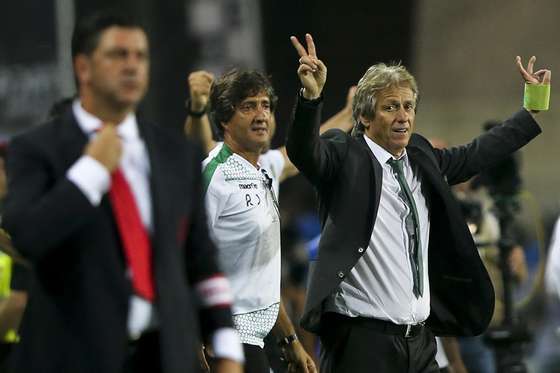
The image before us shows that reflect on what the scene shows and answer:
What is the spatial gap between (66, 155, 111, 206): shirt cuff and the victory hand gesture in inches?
74.1

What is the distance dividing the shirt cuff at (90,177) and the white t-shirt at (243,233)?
2369 mm

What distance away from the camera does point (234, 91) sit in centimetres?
682

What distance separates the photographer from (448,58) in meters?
19.5

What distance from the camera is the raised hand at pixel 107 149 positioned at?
4160 millimetres

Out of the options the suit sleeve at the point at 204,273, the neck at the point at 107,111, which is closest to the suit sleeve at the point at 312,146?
the suit sleeve at the point at 204,273

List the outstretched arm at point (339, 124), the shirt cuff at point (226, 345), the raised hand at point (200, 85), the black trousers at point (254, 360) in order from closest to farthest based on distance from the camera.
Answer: the shirt cuff at point (226, 345) < the black trousers at point (254, 360) < the raised hand at point (200, 85) < the outstretched arm at point (339, 124)

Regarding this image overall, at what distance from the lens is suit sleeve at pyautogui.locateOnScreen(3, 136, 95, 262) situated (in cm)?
413

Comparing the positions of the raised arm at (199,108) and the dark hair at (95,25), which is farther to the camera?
the raised arm at (199,108)

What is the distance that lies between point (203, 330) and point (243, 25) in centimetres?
1226

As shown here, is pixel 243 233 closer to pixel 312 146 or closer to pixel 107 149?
pixel 312 146

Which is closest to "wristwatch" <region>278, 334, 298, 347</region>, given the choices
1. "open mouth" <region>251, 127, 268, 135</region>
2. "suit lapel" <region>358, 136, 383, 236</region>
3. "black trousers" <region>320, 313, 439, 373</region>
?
"black trousers" <region>320, 313, 439, 373</region>

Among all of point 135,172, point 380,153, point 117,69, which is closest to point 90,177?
point 135,172

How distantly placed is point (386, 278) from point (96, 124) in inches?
87.8

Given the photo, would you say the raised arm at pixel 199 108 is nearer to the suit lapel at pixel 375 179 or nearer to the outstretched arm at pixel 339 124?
the outstretched arm at pixel 339 124
